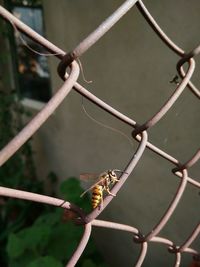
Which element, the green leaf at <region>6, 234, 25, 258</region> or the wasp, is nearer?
the wasp

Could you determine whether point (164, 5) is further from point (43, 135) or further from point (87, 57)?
point (43, 135)

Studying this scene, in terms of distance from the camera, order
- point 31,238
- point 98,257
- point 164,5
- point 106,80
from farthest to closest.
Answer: point 98,257 → point 31,238 → point 106,80 → point 164,5

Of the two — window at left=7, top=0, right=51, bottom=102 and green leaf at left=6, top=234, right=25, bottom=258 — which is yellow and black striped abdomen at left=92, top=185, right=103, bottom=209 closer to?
green leaf at left=6, top=234, right=25, bottom=258

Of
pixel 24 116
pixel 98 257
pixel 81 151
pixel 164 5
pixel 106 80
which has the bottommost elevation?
pixel 98 257

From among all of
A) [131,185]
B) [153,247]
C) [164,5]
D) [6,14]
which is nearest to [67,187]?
[131,185]

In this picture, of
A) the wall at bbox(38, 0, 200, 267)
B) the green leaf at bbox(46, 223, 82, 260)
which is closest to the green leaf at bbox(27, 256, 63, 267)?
the green leaf at bbox(46, 223, 82, 260)

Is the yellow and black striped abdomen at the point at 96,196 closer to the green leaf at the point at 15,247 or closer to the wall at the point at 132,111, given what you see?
→ the wall at the point at 132,111

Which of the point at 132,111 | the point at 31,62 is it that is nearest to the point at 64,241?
the point at 132,111
